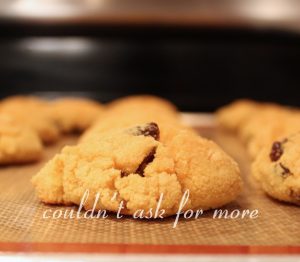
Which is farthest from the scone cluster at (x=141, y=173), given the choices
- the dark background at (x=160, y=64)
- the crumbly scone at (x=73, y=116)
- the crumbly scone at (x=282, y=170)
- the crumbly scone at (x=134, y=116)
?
the dark background at (x=160, y=64)

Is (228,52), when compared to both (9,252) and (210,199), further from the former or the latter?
(9,252)

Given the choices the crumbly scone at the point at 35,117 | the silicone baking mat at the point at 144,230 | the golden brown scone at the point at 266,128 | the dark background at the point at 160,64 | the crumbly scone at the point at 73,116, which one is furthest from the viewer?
the dark background at the point at 160,64

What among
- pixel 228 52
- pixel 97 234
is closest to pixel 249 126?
pixel 228 52

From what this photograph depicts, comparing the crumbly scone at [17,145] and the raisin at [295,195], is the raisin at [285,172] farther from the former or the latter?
the crumbly scone at [17,145]

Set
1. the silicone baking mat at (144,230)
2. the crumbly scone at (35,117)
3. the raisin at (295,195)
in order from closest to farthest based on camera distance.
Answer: the silicone baking mat at (144,230) → the raisin at (295,195) → the crumbly scone at (35,117)

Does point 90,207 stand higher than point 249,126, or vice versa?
point 249,126

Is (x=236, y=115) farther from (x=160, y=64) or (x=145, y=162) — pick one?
(x=145, y=162)

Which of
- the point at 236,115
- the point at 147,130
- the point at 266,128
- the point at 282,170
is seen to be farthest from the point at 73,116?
the point at 282,170
